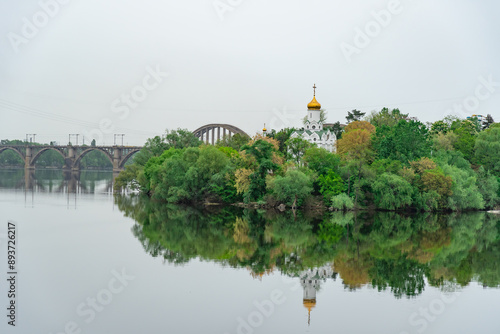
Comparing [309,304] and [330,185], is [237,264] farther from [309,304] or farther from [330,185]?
[330,185]

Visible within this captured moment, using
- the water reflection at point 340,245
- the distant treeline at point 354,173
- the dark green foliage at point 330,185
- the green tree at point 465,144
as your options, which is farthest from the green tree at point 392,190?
the green tree at point 465,144

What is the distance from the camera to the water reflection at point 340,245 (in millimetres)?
18875

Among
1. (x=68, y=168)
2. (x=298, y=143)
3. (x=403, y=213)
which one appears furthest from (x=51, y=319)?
(x=68, y=168)

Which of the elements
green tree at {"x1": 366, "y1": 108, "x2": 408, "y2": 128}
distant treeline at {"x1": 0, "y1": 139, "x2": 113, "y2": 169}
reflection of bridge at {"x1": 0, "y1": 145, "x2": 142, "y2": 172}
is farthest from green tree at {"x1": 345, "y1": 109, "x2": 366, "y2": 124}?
distant treeline at {"x1": 0, "y1": 139, "x2": 113, "y2": 169}

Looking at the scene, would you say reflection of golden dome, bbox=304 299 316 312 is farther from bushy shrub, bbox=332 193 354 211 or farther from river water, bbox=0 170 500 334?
bushy shrub, bbox=332 193 354 211

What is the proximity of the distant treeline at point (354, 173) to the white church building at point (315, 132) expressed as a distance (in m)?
8.15

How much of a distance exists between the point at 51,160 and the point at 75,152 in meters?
27.1

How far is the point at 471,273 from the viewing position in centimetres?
1975

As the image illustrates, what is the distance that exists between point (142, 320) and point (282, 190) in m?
25.1

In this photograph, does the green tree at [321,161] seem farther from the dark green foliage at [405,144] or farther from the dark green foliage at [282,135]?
the dark green foliage at [282,135]

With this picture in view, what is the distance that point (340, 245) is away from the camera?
24234 millimetres

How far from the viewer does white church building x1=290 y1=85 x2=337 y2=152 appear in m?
55.6

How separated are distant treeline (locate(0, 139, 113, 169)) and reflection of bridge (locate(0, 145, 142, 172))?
15695 mm

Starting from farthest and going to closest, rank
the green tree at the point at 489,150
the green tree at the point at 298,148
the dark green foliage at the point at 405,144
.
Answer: the green tree at the point at 489,150 → the green tree at the point at 298,148 → the dark green foliage at the point at 405,144
